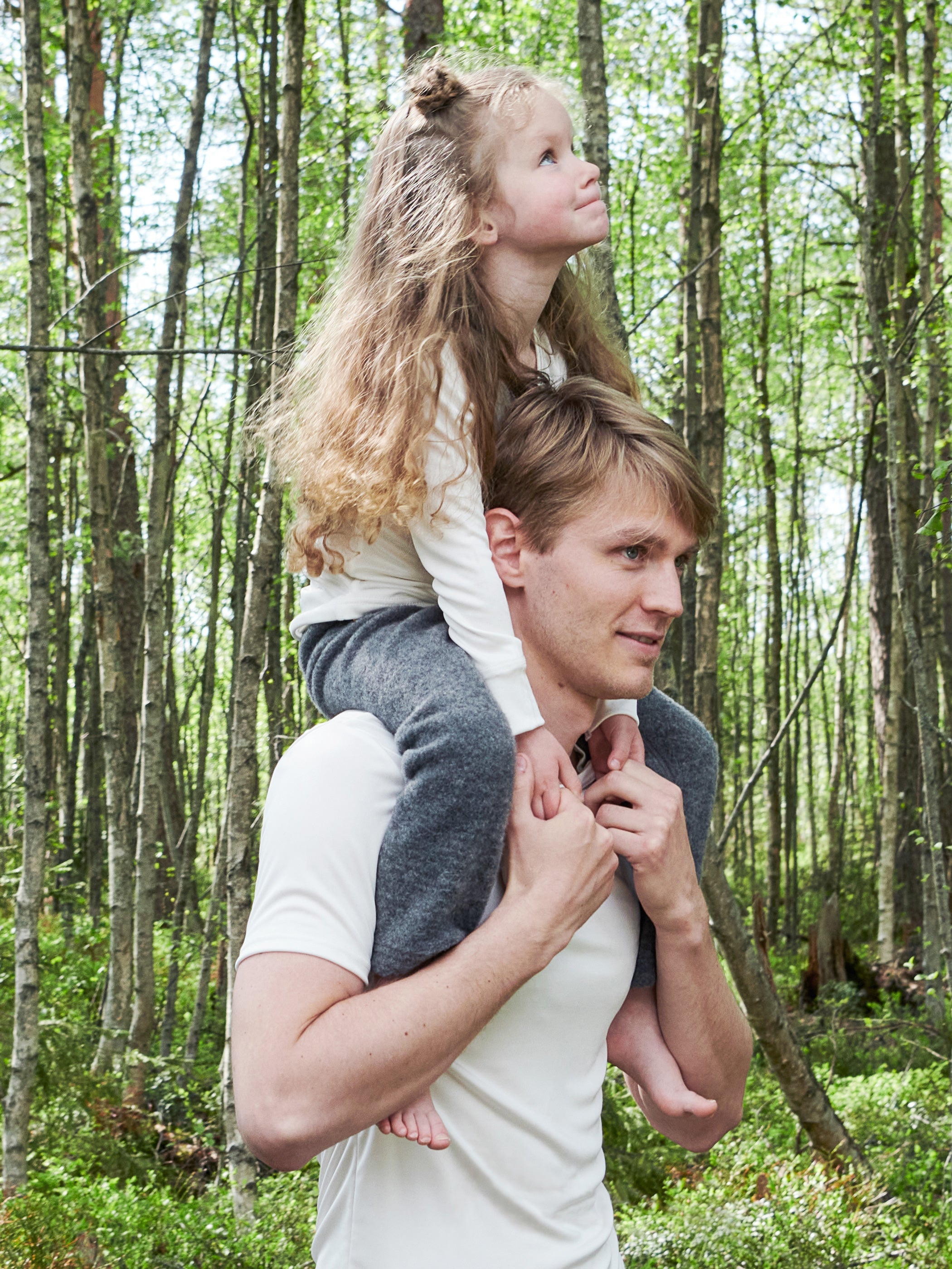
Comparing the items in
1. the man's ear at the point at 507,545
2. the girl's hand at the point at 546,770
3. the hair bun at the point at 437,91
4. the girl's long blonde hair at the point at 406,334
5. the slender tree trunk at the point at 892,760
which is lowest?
the slender tree trunk at the point at 892,760

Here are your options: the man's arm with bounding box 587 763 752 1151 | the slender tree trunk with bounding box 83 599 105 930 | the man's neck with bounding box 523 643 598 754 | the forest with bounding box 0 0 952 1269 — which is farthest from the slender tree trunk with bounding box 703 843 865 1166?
the slender tree trunk with bounding box 83 599 105 930

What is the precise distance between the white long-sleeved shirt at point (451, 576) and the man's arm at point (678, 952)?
0.51 ft

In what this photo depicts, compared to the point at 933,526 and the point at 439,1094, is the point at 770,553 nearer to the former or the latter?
the point at 933,526

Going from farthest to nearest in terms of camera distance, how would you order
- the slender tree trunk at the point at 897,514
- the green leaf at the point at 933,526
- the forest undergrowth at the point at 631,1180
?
the slender tree trunk at the point at 897,514 → the forest undergrowth at the point at 631,1180 → the green leaf at the point at 933,526

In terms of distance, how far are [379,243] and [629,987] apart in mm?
1063

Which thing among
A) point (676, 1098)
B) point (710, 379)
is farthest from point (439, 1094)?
point (710, 379)

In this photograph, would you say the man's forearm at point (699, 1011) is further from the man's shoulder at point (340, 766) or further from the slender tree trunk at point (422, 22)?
the slender tree trunk at point (422, 22)

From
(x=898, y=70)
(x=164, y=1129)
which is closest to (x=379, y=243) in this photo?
(x=164, y=1129)

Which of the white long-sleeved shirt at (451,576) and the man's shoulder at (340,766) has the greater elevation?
the white long-sleeved shirt at (451,576)

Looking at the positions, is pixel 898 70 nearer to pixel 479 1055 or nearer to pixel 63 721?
pixel 479 1055

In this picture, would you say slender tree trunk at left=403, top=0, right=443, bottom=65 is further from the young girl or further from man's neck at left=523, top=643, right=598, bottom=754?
man's neck at left=523, top=643, right=598, bottom=754

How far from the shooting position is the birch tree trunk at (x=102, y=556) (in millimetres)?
5020

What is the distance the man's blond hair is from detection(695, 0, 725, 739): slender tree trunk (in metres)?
3.30

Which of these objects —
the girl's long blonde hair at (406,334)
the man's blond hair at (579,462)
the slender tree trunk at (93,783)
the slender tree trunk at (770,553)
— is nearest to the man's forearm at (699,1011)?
the man's blond hair at (579,462)
